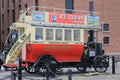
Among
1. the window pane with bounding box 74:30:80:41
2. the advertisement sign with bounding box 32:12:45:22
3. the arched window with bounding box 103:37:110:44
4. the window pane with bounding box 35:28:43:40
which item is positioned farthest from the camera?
the arched window with bounding box 103:37:110:44

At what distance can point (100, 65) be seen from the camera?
72.7 ft

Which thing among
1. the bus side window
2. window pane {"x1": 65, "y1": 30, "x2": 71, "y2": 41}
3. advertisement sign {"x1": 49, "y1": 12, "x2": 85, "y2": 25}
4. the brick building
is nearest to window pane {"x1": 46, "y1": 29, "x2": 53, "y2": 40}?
the bus side window

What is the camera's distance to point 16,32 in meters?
22.4

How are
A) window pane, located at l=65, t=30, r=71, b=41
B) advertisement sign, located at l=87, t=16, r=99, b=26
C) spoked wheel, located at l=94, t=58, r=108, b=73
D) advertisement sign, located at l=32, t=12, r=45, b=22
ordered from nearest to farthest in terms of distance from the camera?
advertisement sign, located at l=32, t=12, r=45, b=22 → window pane, located at l=65, t=30, r=71, b=41 → spoked wheel, located at l=94, t=58, r=108, b=73 → advertisement sign, located at l=87, t=16, r=99, b=26

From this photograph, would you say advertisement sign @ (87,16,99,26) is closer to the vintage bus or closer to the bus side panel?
the vintage bus

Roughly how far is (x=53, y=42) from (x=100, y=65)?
3.42 m

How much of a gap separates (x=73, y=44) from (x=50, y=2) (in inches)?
1200

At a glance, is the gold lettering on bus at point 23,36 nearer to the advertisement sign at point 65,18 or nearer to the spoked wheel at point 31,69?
the spoked wheel at point 31,69

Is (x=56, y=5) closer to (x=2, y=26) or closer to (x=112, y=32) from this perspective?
(x=112, y=32)

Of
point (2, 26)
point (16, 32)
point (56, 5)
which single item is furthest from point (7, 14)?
point (16, 32)

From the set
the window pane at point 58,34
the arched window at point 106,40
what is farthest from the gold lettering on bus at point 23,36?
the arched window at point 106,40

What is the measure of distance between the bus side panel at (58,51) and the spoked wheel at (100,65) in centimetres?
114

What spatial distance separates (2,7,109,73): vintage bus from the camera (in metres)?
20.2

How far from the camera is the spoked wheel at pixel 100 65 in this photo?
2211 centimetres
